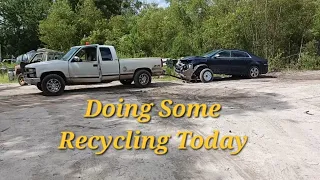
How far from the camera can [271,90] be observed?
11641 mm

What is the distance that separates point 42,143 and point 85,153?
36.3 inches

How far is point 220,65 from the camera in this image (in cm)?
1516

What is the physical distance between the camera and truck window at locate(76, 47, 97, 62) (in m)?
12.0

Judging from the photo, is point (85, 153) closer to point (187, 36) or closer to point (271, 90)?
point (271, 90)

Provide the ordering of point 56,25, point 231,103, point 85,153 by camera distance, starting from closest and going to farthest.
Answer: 1. point 85,153
2. point 231,103
3. point 56,25

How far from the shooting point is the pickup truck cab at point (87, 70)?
1135cm

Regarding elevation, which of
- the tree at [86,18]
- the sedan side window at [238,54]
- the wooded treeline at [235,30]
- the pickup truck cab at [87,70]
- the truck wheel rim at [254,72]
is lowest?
the truck wheel rim at [254,72]

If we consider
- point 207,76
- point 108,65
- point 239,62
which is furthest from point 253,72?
point 108,65

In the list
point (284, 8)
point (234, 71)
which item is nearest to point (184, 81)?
point (234, 71)

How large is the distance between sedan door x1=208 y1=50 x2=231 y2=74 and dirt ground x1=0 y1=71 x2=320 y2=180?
463 centimetres

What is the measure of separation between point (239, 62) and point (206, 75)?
6.33 feet

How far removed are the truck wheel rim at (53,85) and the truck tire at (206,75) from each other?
583 cm
